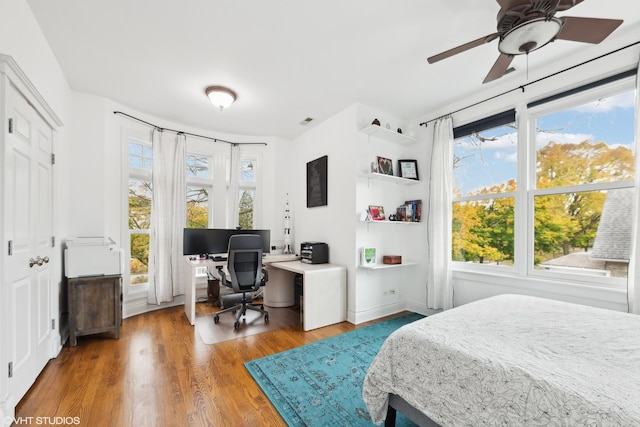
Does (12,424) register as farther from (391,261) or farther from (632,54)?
→ (632,54)

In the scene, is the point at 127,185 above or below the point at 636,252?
above

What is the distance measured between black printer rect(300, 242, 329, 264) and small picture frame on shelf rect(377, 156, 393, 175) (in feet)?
A: 3.96

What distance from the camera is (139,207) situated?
3.66 metres

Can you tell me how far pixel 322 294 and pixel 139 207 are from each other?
2.73 meters

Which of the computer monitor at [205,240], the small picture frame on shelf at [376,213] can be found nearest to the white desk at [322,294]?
the small picture frame on shelf at [376,213]

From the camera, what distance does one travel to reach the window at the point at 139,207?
3.57 metres

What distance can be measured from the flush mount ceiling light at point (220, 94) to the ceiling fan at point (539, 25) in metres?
2.28

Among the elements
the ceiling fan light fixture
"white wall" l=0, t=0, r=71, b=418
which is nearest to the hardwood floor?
"white wall" l=0, t=0, r=71, b=418

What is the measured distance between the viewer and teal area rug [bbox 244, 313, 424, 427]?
1.64 meters

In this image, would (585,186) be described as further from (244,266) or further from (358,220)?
(244,266)

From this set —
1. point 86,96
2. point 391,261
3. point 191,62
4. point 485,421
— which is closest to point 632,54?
point 391,261

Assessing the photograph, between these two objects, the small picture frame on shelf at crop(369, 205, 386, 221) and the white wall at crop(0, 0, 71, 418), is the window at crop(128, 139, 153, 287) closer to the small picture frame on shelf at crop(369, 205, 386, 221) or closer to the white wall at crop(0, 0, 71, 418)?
the white wall at crop(0, 0, 71, 418)

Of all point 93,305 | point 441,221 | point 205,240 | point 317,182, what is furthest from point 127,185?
point 441,221

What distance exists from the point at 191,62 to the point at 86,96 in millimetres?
1549
